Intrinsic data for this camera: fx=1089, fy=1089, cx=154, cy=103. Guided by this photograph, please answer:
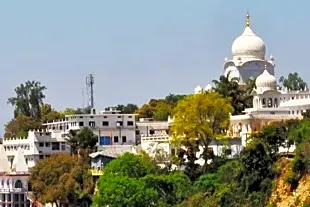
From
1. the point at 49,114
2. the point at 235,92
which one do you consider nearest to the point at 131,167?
the point at 235,92

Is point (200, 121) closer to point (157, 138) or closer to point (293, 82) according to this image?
point (157, 138)

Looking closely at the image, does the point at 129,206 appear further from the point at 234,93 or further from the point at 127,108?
the point at 127,108

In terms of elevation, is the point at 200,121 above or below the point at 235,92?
below

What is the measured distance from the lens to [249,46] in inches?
2913

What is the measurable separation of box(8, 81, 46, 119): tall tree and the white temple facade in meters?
16.2

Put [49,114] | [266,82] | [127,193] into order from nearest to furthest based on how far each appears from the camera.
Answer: [127,193] < [266,82] < [49,114]

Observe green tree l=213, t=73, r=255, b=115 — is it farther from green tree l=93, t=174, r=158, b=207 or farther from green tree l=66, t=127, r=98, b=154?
green tree l=93, t=174, r=158, b=207

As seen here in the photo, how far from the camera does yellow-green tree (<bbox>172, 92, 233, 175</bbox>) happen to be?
55375mm

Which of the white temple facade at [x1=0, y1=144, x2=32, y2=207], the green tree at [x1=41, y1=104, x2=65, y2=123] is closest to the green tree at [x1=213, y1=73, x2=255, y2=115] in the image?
the white temple facade at [x1=0, y1=144, x2=32, y2=207]

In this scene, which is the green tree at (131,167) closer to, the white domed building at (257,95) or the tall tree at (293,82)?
the white domed building at (257,95)

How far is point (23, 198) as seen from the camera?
71.8 m

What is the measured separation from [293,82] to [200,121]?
36.1 m

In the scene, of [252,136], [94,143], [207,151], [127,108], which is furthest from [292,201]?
[127,108]

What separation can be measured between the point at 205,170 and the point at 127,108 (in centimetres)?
3762
